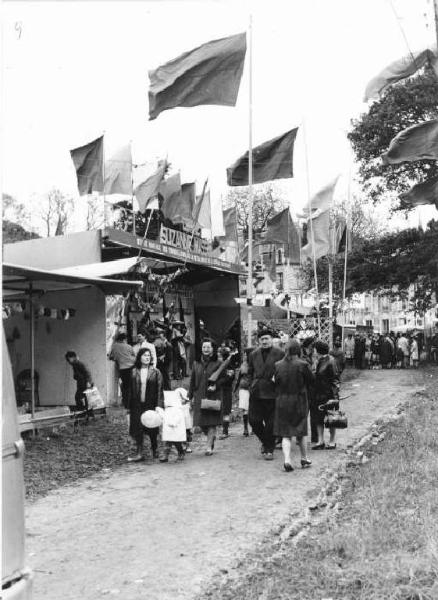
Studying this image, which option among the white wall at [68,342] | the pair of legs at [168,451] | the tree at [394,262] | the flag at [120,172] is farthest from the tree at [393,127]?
the pair of legs at [168,451]

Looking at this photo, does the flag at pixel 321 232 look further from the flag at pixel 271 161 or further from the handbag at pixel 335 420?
the handbag at pixel 335 420

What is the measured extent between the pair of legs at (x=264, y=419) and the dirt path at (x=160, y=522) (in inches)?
9.9

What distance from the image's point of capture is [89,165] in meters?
18.5

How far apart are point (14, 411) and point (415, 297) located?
35.9 meters

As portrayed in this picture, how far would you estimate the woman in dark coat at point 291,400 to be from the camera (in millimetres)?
8961

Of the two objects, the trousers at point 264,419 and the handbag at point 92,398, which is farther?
the handbag at point 92,398

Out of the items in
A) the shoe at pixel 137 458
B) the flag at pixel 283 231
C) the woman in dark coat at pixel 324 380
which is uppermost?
the flag at pixel 283 231

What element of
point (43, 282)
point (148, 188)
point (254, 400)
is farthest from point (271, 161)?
point (254, 400)

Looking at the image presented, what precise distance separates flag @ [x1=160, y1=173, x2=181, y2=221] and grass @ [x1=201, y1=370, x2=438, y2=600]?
44.1ft

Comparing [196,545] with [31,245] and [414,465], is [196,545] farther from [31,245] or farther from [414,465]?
[31,245]

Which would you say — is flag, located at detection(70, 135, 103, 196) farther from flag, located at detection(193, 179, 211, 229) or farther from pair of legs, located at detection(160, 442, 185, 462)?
pair of legs, located at detection(160, 442, 185, 462)

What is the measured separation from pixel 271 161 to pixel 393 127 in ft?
56.7

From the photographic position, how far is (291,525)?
635 centimetres

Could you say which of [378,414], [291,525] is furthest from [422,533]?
[378,414]
